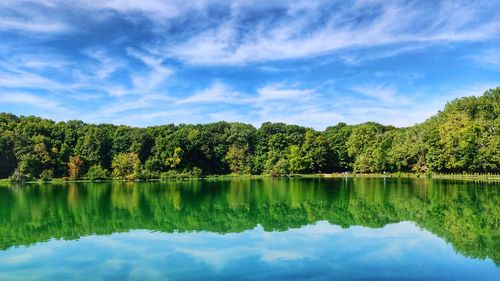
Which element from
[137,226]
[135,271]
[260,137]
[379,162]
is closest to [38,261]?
[135,271]

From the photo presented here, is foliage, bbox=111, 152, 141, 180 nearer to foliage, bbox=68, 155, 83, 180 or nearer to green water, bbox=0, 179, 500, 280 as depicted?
foliage, bbox=68, 155, 83, 180

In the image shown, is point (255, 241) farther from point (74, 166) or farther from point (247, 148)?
point (247, 148)

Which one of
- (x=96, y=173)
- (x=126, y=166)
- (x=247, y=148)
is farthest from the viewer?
(x=247, y=148)

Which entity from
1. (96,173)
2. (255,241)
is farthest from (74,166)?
(255,241)

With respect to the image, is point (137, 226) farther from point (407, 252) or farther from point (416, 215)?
point (416, 215)

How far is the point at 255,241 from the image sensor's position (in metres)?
14.8

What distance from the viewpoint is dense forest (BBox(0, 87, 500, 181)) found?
2131 inches

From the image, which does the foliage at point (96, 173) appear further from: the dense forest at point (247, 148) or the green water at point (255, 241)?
the green water at point (255, 241)

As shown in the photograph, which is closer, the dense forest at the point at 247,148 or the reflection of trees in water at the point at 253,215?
the reflection of trees in water at the point at 253,215

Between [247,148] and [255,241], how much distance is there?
57.4 meters

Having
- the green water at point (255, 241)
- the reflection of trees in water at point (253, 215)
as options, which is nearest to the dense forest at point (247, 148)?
the reflection of trees in water at point (253, 215)

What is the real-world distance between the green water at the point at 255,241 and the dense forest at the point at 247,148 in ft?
102

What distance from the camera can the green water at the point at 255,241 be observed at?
36.4 feet

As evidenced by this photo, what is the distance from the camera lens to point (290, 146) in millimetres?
68812
